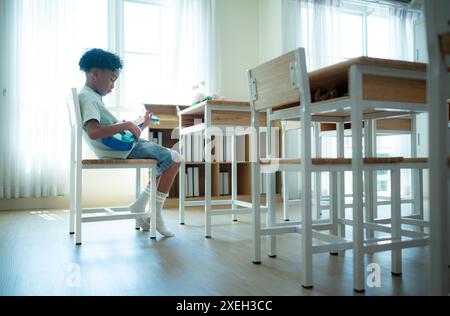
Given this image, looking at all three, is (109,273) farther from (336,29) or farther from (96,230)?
(336,29)

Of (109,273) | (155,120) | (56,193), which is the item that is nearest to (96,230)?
(155,120)

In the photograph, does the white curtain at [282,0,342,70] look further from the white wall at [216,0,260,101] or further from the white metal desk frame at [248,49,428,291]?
the white metal desk frame at [248,49,428,291]

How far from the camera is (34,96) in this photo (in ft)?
12.0

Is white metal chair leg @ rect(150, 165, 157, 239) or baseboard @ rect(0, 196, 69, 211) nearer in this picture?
white metal chair leg @ rect(150, 165, 157, 239)

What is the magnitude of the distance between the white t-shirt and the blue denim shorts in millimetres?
56

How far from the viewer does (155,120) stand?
102 inches

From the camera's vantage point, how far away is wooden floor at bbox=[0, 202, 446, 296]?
140 cm

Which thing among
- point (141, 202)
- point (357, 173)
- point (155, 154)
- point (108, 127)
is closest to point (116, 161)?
point (108, 127)

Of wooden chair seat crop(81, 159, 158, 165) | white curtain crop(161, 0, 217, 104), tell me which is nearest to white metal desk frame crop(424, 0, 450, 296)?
wooden chair seat crop(81, 159, 158, 165)

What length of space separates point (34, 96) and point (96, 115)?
183cm

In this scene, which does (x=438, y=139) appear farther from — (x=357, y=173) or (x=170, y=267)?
(x=170, y=267)

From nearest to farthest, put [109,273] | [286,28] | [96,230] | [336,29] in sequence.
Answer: [109,273], [96,230], [286,28], [336,29]

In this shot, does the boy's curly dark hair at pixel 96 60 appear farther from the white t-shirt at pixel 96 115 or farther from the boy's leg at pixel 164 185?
the boy's leg at pixel 164 185

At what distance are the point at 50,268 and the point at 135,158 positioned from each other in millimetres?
921
